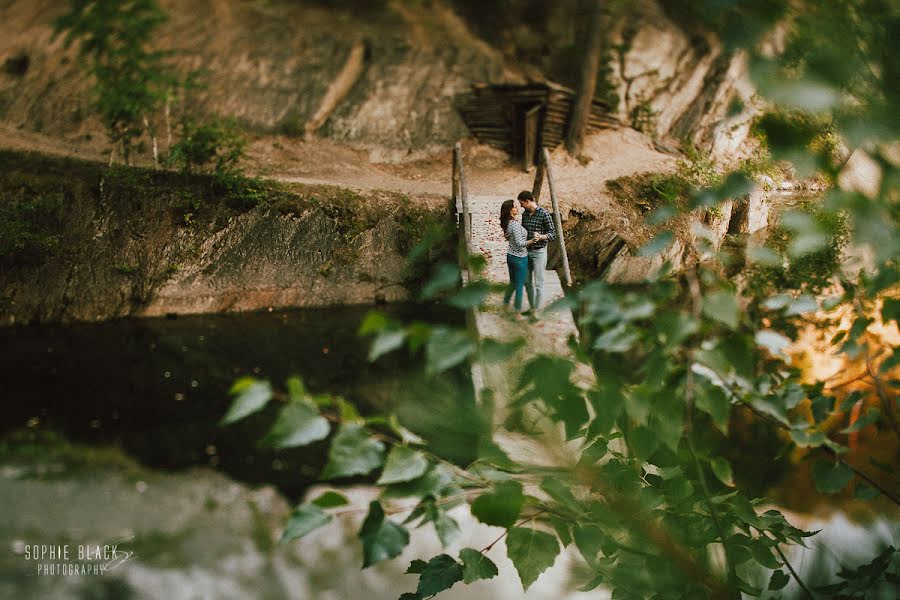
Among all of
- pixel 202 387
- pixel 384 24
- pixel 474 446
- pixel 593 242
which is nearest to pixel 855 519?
pixel 474 446

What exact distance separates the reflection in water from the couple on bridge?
5.06 ft

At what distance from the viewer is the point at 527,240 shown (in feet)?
23.1

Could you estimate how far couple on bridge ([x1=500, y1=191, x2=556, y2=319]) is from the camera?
682cm

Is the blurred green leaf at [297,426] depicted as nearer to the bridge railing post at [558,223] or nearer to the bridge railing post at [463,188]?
the bridge railing post at [558,223]

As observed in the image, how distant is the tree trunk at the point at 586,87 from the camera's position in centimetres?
1318

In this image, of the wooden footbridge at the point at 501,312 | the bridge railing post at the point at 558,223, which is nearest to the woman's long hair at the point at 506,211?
the wooden footbridge at the point at 501,312

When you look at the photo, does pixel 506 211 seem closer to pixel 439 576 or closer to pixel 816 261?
pixel 816 261

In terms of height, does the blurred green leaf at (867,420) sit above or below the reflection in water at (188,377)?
above

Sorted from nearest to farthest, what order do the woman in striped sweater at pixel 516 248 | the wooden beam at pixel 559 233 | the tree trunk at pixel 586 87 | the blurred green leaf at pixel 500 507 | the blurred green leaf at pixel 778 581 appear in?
the blurred green leaf at pixel 500 507
the blurred green leaf at pixel 778 581
the woman in striped sweater at pixel 516 248
the wooden beam at pixel 559 233
the tree trunk at pixel 586 87

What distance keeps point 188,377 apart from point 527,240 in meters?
5.01

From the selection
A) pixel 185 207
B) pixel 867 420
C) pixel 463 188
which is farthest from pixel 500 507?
pixel 185 207

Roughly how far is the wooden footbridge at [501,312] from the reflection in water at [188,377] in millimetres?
1508

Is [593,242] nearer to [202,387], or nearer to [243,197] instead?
[243,197]

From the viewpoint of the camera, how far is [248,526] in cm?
603
